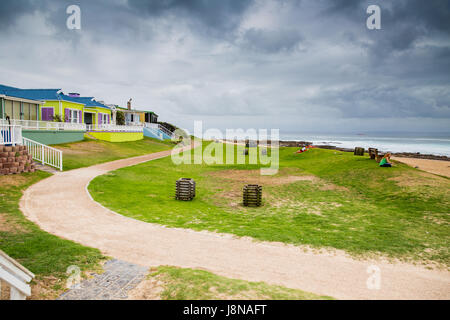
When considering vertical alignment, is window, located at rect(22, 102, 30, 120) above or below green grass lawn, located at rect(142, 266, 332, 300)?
above

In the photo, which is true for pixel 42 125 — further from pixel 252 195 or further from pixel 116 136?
pixel 252 195

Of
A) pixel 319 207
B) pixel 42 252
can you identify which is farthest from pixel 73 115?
pixel 42 252

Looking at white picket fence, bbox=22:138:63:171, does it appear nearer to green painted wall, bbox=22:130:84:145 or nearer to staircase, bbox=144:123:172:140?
green painted wall, bbox=22:130:84:145

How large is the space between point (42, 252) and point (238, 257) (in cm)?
512

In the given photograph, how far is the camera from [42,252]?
719 centimetres

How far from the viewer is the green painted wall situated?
87.9ft

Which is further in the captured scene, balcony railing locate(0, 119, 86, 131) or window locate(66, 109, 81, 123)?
window locate(66, 109, 81, 123)

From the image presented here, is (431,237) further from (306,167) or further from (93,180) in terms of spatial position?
(306,167)

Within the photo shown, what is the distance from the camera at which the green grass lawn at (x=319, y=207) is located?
9852 millimetres

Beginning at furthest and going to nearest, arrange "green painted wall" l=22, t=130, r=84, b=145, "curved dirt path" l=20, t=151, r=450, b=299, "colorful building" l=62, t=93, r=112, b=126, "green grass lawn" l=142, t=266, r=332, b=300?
1. "colorful building" l=62, t=93, r=112, b=126
2. "green painted wall" l=22, t=130, r=84, b=145
3. "curved dirt path" l=20, t=151, r=450, b=299
4. "green grass lawn" l=142, t=266, r=332, b=300

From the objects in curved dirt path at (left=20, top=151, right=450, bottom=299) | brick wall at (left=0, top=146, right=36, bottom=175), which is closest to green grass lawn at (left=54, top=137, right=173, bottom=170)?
brick wall at (left=0, top=146, right=36, bottom=175)

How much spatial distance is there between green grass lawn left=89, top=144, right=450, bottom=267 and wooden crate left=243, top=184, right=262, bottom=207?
56cm

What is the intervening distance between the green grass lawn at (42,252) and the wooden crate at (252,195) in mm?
8705
